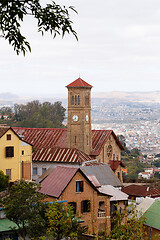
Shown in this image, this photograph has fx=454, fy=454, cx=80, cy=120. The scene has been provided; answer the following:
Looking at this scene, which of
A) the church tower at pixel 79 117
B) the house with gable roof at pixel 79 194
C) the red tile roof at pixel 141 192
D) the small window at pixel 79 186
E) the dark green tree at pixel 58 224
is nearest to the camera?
the dark green tree at pixel 58 224

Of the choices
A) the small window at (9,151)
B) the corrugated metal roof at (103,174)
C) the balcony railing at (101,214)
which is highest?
the small window at (9,151)

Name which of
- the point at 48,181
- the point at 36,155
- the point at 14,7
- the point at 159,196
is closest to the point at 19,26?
the point at 14,7

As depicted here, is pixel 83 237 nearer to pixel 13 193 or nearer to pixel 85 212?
pixel 13 193

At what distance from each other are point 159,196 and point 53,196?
22.4 metres

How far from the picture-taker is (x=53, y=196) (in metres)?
30.5

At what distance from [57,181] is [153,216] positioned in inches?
367

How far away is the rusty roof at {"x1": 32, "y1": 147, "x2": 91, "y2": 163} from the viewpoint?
53.0m

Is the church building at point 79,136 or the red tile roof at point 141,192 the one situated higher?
the church building at point 79,136


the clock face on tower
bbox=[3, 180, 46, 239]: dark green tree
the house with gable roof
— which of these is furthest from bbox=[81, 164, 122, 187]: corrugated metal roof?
bbox=[3, 180, 46, 239]: dark green tree

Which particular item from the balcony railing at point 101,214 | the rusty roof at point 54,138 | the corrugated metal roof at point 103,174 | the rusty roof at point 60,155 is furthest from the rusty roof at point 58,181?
the rusty roof at point 54,138

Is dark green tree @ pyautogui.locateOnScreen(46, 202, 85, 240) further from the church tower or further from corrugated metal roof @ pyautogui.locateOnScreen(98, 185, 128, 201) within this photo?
the church tower

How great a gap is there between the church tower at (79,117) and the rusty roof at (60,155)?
12.5 ft

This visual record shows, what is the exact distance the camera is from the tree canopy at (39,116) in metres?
112

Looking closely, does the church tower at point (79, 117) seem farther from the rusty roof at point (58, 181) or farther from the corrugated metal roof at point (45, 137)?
the rusty roof at point (58, 181)
